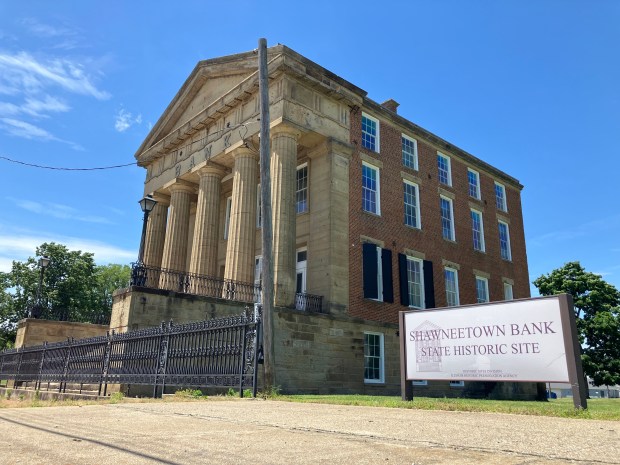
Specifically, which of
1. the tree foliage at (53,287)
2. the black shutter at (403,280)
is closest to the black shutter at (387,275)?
the black shutter at (403,280)

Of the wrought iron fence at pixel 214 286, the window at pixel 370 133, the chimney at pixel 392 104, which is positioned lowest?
the wrought iron fence at pixel 214 286

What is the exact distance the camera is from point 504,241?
99.2 ft

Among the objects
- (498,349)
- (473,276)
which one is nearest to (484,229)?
(473,276)

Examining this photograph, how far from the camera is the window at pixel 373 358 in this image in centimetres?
1962

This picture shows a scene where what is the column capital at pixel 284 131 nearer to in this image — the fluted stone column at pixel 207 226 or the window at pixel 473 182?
the fluted stone column at pixel 207 226

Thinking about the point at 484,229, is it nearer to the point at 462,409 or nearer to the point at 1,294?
the point at 462,409

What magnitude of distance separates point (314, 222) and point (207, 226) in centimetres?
523

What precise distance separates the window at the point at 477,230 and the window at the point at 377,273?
326 inches

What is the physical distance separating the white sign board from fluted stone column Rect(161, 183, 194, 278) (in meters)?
16.0

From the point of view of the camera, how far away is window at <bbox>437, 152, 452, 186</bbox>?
88.3 feet

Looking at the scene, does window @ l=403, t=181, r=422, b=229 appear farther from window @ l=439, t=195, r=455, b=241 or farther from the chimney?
the chimney

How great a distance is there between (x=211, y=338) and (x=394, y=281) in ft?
39.5

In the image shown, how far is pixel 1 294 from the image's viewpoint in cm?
3994

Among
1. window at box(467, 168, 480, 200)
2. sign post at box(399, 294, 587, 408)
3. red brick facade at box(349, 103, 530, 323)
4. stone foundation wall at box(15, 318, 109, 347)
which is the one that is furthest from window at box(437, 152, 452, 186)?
stone foundation wall at box(15, 318, 109, 347)
